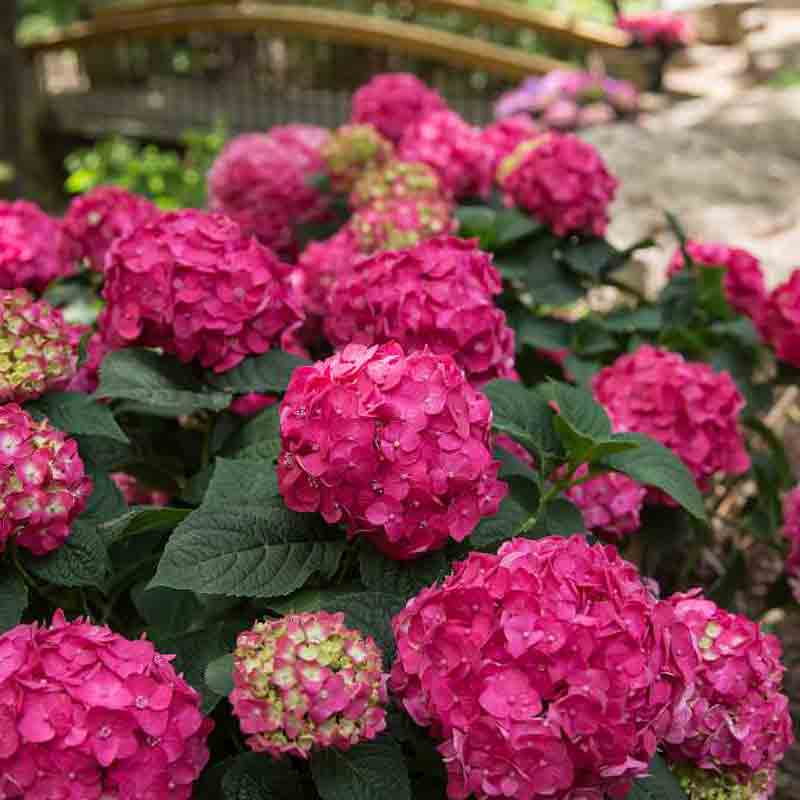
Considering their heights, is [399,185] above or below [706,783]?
above

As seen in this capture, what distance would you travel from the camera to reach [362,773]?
112cm

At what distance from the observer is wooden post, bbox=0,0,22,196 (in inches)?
264

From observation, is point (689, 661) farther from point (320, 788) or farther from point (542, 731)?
point (320, 788)

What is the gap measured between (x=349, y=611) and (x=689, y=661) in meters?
0.37

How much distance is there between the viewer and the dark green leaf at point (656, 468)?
1.47 meters

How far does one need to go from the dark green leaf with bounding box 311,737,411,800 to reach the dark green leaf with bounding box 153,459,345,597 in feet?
0.62

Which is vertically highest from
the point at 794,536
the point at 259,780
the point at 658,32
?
the point at 259,780

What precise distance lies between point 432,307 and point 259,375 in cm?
27

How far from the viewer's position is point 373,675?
42.3 inches

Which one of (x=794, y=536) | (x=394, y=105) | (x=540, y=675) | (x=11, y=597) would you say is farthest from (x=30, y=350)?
(x=394, y=105)

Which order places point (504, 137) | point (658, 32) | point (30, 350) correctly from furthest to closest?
point (658, 32) < point (504, 137) < point (30, 350)

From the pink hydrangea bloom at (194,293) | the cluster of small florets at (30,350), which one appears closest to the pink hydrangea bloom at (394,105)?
the pink hydrangea bloom at (194,293)

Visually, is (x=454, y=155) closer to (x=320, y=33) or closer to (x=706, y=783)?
(x=706, y=783)

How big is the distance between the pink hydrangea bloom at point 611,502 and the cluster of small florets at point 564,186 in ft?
2.34
